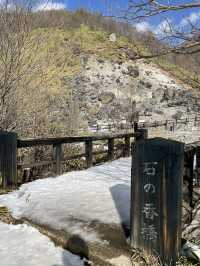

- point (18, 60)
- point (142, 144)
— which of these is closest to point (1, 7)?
point (18, 60)

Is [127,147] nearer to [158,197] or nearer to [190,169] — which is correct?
[190,169]

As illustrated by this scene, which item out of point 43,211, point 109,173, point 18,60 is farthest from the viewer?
point 18,60

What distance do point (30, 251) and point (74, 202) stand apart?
1765 millimetres

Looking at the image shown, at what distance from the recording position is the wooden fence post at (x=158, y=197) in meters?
4.18

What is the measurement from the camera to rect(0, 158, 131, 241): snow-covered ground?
17.4 ft

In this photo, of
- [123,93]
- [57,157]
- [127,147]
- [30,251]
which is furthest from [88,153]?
[123,93]

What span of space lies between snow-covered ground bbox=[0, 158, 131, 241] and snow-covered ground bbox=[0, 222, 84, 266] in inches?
14.3

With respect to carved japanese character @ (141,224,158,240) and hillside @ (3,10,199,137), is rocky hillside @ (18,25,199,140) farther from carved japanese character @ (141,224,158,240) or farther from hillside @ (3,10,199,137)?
carved japanese character @ (141,224,158,240)

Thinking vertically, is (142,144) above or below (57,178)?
above

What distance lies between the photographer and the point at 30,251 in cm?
445

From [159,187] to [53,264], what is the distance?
4.57 feet

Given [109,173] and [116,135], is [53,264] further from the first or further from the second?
[116,135]

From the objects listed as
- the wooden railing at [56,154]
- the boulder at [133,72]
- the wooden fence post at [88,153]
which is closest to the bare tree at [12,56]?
the wooden railing at [56,154]

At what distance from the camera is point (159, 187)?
4.25m
